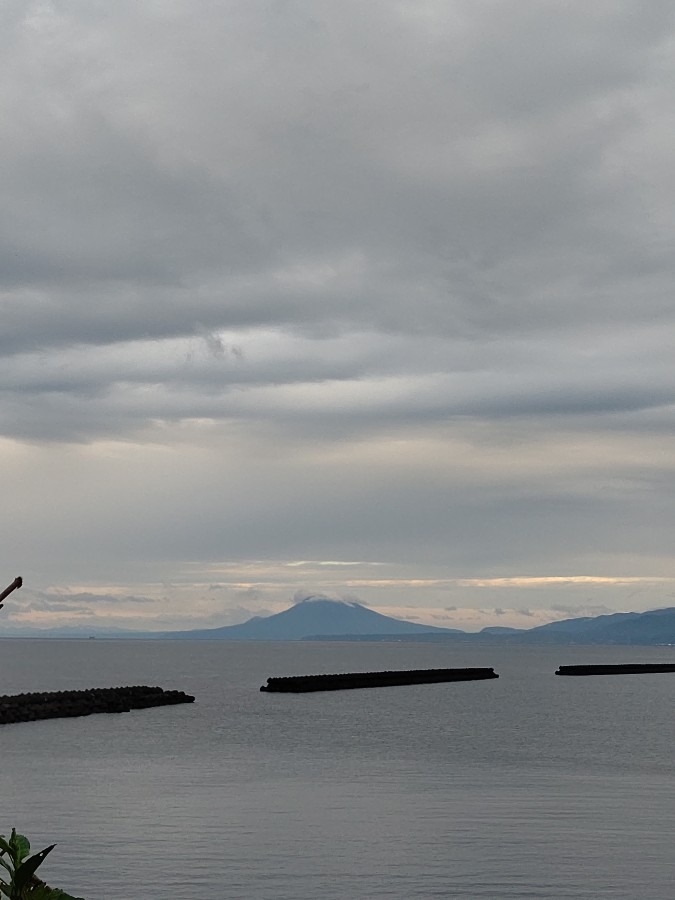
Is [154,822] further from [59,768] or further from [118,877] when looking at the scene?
[59,768]

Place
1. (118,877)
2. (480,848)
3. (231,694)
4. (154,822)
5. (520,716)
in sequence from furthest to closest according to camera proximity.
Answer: (231,694) < (520,716) < (154,822) < (480,848) < (118,877)

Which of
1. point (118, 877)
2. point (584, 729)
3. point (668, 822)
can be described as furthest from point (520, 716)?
point (118, 877)

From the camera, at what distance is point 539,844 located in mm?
33062

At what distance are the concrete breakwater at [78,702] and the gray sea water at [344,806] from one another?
2.97 metres

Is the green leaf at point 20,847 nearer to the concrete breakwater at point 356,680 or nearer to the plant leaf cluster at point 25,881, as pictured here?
the plant leaf cluster at point 25,881

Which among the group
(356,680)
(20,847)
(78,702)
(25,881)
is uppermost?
(20,847)

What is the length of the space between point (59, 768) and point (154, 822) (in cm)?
1735

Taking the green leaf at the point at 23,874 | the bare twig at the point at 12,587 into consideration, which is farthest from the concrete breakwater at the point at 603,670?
the bare twig at the point at 12,587

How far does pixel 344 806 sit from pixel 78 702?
5321cm

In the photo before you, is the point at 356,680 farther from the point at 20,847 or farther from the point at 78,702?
the point at 20,847

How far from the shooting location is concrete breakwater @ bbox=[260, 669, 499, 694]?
12550 cm

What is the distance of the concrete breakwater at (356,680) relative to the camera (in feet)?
412

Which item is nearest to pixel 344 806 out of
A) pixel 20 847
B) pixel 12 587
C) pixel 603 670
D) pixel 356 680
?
pixel 20 847

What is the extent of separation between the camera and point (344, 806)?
40.8m
